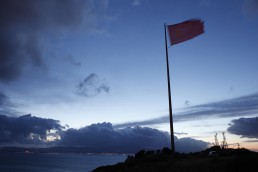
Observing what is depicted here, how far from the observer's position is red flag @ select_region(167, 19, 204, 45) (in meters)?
28.4

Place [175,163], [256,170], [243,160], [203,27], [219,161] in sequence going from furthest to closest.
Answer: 1. [203,27]
2. [175,163]
3. [219,161]
4. [243,160]
5. [256,170]

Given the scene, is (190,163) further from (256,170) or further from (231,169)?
(256,170)

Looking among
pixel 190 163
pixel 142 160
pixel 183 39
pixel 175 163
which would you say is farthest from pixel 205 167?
pixel 183 39

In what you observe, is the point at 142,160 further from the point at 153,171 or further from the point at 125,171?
the point at 153,171

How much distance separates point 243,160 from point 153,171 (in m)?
6.71

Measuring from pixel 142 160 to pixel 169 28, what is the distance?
45.3 feet

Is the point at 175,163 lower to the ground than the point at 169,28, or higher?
lower

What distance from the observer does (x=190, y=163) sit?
22.8 m

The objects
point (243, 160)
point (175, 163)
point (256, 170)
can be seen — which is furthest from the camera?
point (175, 163)

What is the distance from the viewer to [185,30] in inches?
1133

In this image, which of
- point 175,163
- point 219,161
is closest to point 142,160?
point 175,163

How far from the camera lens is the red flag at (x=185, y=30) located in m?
28.4

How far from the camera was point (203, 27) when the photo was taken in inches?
1114

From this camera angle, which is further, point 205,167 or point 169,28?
point 169,28
